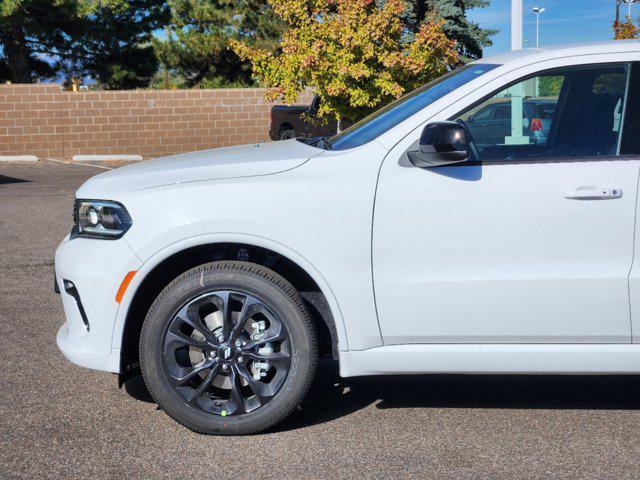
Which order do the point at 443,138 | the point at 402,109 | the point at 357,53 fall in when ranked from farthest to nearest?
1. the point at 357,53
2. the point at 402,109
3. the point at 443,138

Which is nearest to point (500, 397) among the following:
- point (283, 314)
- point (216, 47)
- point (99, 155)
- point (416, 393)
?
point (416, 393)

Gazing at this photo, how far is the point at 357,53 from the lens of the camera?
1803 centimetres

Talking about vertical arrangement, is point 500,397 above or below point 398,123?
below

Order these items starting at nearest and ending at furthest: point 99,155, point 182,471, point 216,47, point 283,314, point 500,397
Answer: point 182,471, point 283,314, point 500,397, point 99,155, point 216,47

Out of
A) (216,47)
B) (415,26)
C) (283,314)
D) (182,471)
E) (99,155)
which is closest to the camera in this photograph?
(182,471)

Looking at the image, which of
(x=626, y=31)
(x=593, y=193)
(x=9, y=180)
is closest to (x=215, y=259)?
(x=593, y=193)

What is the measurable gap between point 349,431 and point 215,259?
1066mm

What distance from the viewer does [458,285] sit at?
4301 millimetres

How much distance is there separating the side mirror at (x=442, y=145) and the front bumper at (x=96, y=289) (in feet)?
4.64

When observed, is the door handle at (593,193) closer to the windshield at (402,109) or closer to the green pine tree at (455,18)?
the windshield at (402,109)

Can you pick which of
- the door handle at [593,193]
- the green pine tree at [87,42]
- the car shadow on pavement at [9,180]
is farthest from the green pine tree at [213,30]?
the door handle at [593,193]

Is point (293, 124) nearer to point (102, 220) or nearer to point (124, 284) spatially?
point (102, 220)

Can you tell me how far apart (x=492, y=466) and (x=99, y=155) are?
23.9m

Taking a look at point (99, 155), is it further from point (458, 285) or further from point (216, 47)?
point (458, 285)
